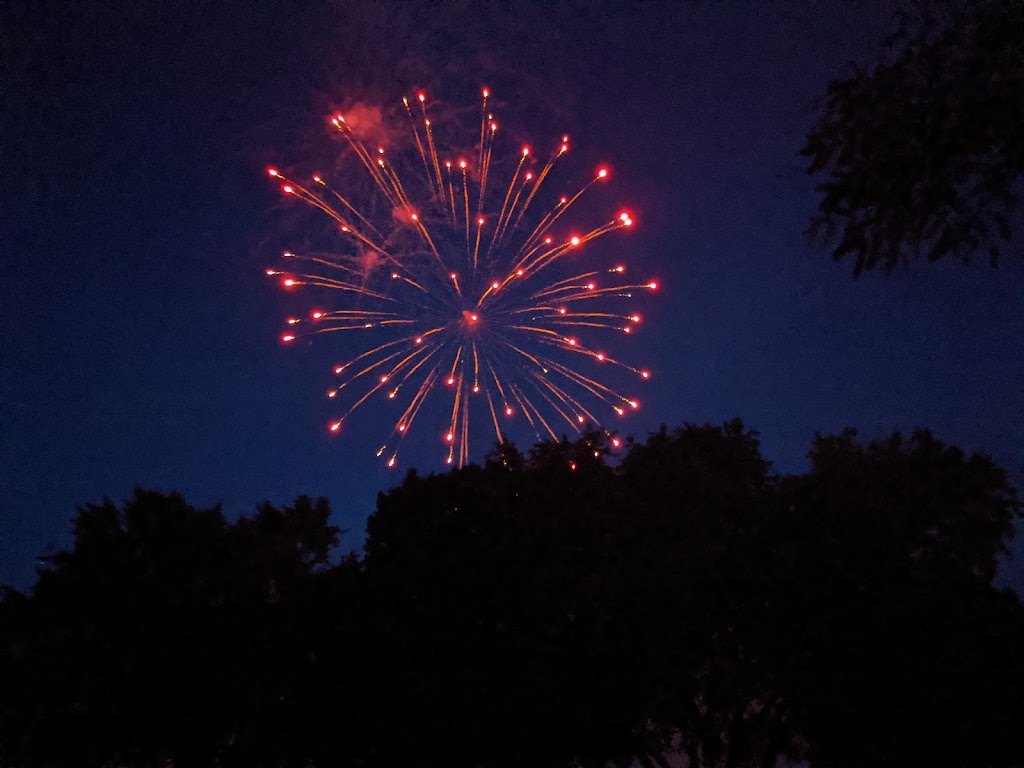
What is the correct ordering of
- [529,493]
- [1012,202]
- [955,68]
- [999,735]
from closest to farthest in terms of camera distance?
[955,68]
[1012,202]
[999,735]
[529,493]

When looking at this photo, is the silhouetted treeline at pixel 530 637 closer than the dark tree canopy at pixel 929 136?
No

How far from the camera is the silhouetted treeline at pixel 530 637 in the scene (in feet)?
48.0

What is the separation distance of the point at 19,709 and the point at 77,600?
9.06ft

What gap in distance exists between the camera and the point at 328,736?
51.2ft

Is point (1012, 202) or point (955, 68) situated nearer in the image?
point (955, 68)

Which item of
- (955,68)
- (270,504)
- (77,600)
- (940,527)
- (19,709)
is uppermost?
(270,504)

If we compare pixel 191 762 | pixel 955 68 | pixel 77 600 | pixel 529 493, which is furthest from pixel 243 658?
pixel 955 68

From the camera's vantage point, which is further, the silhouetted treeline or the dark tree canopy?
the silhouetted treeline

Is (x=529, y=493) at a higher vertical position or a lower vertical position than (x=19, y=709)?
higher

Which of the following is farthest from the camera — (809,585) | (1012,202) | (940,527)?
(940,527)

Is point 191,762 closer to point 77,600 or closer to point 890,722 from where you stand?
point 77,600

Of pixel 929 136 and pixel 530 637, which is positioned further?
pixel 530 637

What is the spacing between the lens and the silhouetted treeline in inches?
576

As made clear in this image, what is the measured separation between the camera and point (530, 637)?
51.1 ft
